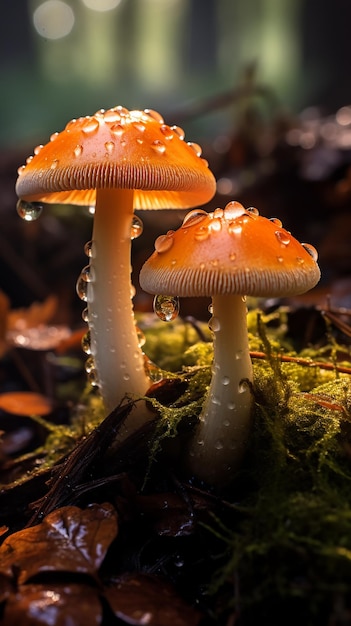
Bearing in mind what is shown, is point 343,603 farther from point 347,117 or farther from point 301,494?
point 347,117

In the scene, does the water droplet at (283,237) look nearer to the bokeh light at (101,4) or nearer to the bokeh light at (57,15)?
the bokeh light at (57,15)

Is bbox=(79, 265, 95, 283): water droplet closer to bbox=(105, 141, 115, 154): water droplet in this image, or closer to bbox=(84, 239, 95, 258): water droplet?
bbox=(84, 239, 95, 258): water droplet

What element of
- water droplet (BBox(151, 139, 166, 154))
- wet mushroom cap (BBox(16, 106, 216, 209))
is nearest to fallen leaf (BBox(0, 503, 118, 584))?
wet mushroom cap (BBox(16, 106, 216, 209))

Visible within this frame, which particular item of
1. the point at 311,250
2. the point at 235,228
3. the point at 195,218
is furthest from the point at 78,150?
the point at 311,250

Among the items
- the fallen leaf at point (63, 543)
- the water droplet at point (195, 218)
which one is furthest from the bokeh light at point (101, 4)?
the fallen leaf at point (63, 543)

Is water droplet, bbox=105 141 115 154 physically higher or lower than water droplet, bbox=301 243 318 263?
higher

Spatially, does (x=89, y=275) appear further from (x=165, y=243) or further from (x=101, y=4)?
(x=101, y=4)
